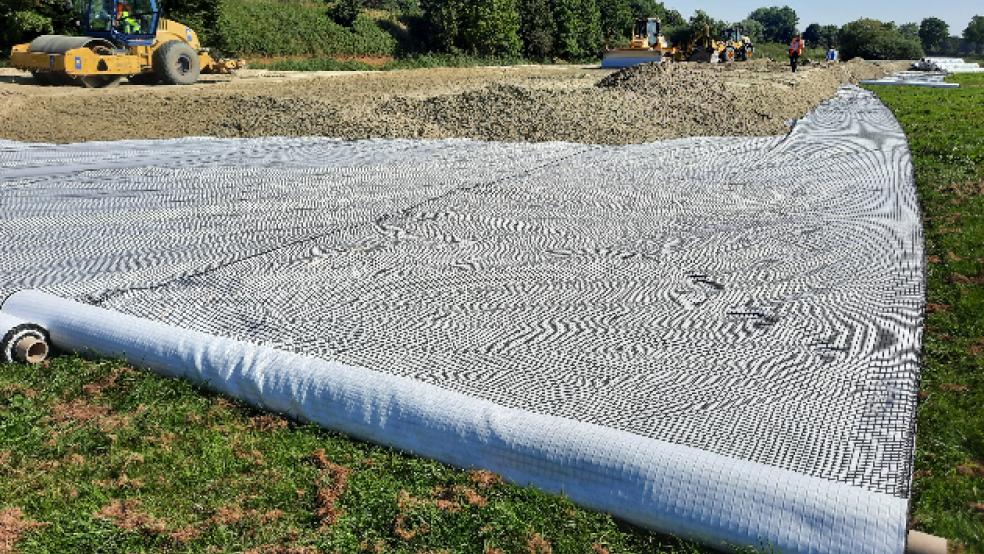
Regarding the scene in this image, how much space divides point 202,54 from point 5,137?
6.64 meters

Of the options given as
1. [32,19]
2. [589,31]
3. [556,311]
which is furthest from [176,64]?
[589,31]

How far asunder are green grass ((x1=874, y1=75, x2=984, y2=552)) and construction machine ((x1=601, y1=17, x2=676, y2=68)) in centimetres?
1523

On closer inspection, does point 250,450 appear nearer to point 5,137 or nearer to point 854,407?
point 854,407

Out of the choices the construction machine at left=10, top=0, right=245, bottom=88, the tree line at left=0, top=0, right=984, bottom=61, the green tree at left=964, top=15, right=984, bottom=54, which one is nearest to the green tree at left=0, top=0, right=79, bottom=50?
the tree line at left=0, top=0, right=984, bottom=61

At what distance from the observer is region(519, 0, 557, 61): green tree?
34562 millimetres

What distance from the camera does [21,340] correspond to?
279cm

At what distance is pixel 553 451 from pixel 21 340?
2066mm

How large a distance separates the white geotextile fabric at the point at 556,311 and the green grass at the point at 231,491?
8cm

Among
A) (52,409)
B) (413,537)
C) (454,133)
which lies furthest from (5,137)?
(413,537)

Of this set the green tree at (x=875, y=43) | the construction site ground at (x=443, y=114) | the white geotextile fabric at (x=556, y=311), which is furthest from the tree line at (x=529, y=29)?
the white geotextile fabric at (x=556, y=311)

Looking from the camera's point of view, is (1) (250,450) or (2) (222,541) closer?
(2) (222,541)

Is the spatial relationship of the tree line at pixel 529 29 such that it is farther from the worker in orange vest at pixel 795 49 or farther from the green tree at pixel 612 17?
the worker in orange vest at pixel 795 49

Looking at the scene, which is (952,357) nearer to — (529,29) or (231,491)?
(231,491)

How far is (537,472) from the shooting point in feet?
6.64
